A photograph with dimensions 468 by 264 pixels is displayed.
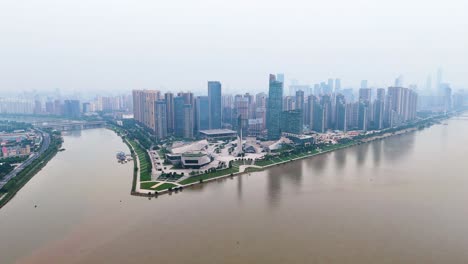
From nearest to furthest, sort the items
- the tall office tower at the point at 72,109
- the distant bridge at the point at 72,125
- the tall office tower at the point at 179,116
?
the tall office tower at the point at 179,116 → the distant bridge at the point at 72,125 → the tall office tower at the point at 72,109

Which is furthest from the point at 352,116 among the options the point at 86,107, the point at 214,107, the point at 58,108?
the point at 58,108

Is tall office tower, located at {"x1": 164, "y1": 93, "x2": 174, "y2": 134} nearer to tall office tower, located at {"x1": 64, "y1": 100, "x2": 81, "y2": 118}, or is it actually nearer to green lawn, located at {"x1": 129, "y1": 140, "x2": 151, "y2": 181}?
green lawn, located at {"x1": 129, "y1": 140, "x2": 151, "y2": 181}

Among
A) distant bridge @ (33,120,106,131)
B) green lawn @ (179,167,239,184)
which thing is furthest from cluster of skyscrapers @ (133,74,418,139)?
green lawn @ (179,167,239,184)

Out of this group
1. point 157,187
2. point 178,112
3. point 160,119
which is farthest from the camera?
point 178,112

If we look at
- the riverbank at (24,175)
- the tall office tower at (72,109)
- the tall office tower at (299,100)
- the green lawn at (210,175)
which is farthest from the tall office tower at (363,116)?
the tall office tower at (72,109)

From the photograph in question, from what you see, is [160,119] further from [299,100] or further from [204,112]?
[299,100]

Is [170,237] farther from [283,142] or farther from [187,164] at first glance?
[283,142]

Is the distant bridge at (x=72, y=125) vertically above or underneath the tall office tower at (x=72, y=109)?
underneath

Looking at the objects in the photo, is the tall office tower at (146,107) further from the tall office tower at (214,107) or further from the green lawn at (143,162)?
the tall office tower at (214,107)
